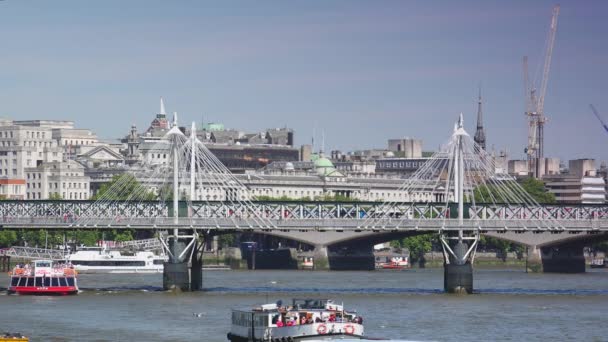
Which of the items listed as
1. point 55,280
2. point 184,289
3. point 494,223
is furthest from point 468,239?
point 55,280

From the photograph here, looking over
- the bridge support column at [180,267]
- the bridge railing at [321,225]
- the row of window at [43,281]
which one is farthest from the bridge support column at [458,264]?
the row of window at [43,281]

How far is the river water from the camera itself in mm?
107812

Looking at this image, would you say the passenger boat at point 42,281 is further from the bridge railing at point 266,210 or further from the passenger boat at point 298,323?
the passenger boat at point 298,323

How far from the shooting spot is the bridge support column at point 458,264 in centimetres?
13888

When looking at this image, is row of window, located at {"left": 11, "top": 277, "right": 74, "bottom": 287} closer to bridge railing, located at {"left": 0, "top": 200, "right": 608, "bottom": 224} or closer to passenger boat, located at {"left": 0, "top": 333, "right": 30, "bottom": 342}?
bridge railing, located at {"left": 0, "top": 200, "right": 608, "bottom": 224}

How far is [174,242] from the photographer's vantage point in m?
142

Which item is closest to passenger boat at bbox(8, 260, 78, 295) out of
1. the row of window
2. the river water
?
the row of window

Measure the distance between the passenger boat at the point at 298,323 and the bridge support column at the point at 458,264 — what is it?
131 ft

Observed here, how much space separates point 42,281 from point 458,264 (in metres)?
29.0

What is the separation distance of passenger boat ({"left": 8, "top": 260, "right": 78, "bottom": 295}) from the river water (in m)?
2.03

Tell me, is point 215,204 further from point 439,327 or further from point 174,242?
point 439,327

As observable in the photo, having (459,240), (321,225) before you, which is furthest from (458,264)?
(321,225)

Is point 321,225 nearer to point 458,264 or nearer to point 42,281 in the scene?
point 458,264

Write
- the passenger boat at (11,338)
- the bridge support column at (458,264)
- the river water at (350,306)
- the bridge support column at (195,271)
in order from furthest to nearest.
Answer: the bridge support column at (195,271), the bridge support column at (458,264), the river water at (350,306), the passenger boat at (11,338)
